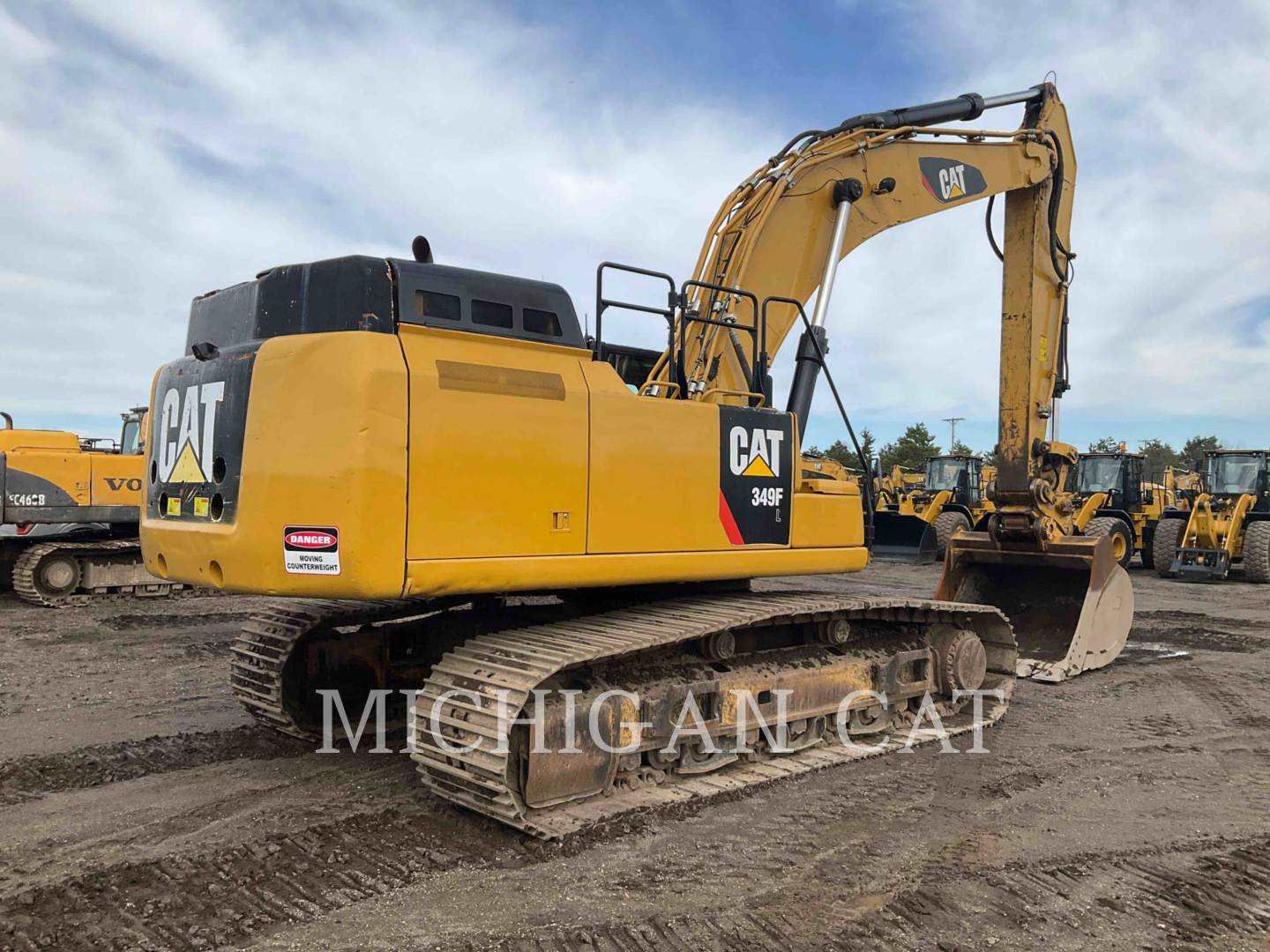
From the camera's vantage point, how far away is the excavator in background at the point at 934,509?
20500 millimetres

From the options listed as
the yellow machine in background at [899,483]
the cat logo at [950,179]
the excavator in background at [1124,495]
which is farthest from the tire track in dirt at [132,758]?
the yellow machine in background at [899,483]

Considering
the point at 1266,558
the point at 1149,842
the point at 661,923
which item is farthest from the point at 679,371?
the point at 1266,558

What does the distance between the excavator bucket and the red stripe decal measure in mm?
3722

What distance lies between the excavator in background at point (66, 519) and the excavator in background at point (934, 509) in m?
14.2

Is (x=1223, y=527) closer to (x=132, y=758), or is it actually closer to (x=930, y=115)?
(x=930, y=115)

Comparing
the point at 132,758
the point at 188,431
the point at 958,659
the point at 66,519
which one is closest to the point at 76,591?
the point at 66,519

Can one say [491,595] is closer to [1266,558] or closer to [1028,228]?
[1028,228]

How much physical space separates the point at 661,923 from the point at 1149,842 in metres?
2.39

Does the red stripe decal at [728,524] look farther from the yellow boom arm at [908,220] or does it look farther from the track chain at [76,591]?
the track chain at [76,591]

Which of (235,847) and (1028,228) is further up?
(1028,228)

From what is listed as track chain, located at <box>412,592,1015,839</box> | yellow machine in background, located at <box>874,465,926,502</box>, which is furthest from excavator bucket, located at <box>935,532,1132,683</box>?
yellow machine in background, located at <box>874,465,926,502</box>

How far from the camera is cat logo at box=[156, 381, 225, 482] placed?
14.6 ft

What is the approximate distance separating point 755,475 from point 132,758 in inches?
153

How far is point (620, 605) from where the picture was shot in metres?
5.68
